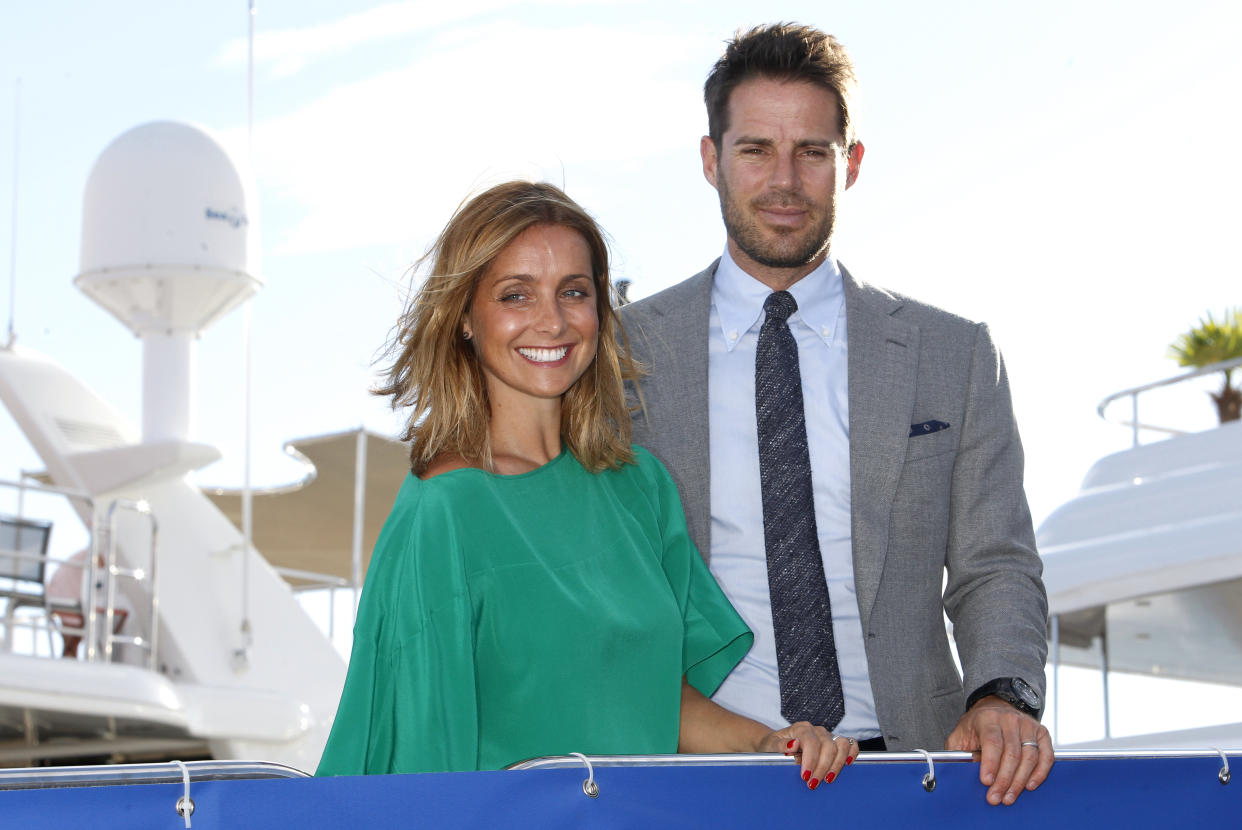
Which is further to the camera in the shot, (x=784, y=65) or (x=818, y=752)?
(x=784, y=65)

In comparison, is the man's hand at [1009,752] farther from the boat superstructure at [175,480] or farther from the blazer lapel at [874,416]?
the boat superstructure at [175,480]

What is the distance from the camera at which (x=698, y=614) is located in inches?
90.4

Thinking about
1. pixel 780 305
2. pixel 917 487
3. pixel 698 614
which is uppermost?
pixel 780 305

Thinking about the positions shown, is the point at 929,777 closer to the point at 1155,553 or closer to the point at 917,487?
the point at 917,487

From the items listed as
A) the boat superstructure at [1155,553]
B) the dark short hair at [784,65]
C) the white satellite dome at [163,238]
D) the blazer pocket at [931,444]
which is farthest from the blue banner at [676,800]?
the white satellite dome at [163,238]

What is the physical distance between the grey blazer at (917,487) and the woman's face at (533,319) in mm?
465

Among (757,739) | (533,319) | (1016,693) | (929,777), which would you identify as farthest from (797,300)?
(929,777)

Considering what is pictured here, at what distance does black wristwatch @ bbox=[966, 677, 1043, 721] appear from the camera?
230 cm

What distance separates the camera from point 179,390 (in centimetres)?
1198

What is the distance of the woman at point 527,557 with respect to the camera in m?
1.88

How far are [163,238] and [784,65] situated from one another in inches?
391

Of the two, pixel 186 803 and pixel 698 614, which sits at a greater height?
pixel 698 614

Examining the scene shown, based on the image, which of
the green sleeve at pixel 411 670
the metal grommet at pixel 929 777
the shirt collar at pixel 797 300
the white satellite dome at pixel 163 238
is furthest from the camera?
the white satellite dome at pixel 163 238

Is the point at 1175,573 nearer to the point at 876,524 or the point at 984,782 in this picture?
the point at 876,524
